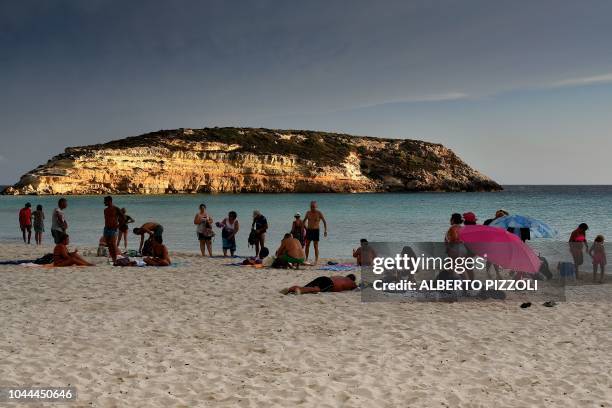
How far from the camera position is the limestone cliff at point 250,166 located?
87.2 metres

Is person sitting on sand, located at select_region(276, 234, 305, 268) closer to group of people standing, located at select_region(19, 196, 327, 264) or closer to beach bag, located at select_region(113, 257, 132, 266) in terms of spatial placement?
group of people standing, located at select_region(19, 196, 327, 264)

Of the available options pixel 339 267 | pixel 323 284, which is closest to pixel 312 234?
pixel 339 267

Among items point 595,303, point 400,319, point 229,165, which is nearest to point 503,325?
point 400,319

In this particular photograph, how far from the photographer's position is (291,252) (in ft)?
45.6

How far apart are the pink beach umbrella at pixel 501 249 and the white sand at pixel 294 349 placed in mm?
766

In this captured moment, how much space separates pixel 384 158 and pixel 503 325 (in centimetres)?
11024

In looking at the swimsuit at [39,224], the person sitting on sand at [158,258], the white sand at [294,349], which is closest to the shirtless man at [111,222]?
the person sitting on sand at [158,258]

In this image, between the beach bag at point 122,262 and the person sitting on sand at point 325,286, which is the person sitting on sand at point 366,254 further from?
the beach bag at point 122,262

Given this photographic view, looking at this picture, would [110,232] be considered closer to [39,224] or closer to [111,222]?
[111,222]

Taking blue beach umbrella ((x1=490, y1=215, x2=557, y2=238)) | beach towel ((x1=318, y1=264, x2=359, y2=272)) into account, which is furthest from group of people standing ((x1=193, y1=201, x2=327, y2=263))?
blue beach umbrella ((x1=490, y1=215, x2=557, y2=238))

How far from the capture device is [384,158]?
382ft

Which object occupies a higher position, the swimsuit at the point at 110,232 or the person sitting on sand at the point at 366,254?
the swimsuit at the point at 110,232

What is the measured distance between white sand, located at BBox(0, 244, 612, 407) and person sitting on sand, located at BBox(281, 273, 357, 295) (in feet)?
0.78

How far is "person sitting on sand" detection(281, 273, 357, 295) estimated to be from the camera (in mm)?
10078
